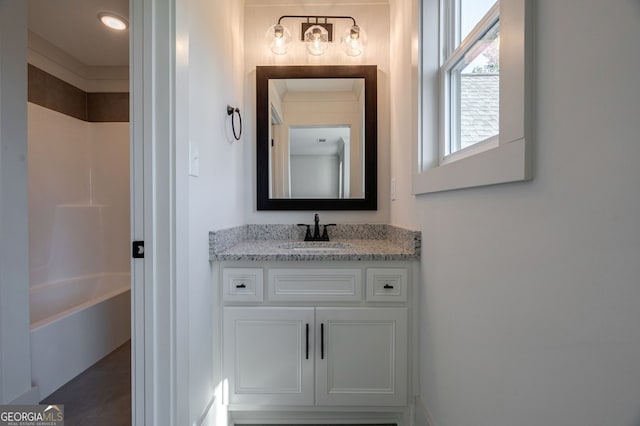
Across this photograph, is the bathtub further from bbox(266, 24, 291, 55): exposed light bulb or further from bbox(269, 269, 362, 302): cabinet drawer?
bbox(266, 24, 291, 55): exposed light bulb

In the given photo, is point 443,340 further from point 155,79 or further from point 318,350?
point 155,79

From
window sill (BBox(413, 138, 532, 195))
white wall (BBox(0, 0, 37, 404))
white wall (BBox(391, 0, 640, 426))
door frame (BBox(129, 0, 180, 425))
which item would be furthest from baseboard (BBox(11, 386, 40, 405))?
window sill (BBox(413, 138, 532, 195))

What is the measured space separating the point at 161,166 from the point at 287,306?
2.75 ft

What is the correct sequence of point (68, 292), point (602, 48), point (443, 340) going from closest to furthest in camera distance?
point (602, 48), point (443, 340), point (68, 292)

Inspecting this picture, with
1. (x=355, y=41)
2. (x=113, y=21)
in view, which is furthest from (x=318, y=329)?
(x=113, y=21)

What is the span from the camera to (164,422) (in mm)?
1049

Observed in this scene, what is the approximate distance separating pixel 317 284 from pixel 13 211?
1467mm

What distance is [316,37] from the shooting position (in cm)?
188

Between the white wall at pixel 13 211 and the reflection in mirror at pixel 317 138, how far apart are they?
1.24m

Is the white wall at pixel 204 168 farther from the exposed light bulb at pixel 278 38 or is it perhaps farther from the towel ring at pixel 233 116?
the exposed light bulb at pixel 278 38

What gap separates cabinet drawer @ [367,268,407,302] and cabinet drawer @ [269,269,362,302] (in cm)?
6

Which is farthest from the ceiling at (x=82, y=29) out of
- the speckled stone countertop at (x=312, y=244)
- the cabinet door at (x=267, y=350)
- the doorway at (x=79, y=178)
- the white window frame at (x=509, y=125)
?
the white window frame at (x=509, y=125)

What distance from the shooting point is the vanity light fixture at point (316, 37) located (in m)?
1.85

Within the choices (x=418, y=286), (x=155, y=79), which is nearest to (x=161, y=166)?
(x=155, y=79)
